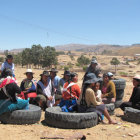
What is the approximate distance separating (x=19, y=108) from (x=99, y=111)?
79.9 inches

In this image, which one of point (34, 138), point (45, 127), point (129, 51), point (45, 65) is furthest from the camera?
point (129, 51)

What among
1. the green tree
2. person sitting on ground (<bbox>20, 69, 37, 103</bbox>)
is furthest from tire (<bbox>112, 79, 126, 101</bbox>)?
the green tree

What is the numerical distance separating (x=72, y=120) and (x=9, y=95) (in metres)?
1.63

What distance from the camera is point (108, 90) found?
7066mm

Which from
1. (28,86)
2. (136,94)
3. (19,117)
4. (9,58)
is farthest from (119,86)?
(9,58)

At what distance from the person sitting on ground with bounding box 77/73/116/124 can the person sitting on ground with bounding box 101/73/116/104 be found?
1.29 m

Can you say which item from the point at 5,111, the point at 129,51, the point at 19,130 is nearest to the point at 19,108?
the point at 5,111

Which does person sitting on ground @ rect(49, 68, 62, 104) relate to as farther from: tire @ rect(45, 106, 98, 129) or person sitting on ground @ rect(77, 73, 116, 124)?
tire @ rect(45, 106, 98, 129)

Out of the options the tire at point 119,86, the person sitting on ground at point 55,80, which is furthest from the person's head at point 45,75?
the tire at point 119,86

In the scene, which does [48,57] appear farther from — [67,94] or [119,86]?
[67,94]

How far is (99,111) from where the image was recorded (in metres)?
5.73

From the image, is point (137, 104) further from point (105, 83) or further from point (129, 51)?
point (129, 51)

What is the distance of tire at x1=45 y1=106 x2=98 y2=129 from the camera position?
17.3ft

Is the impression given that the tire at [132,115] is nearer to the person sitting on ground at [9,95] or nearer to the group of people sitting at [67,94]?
the group of people sitting at [67,94]
